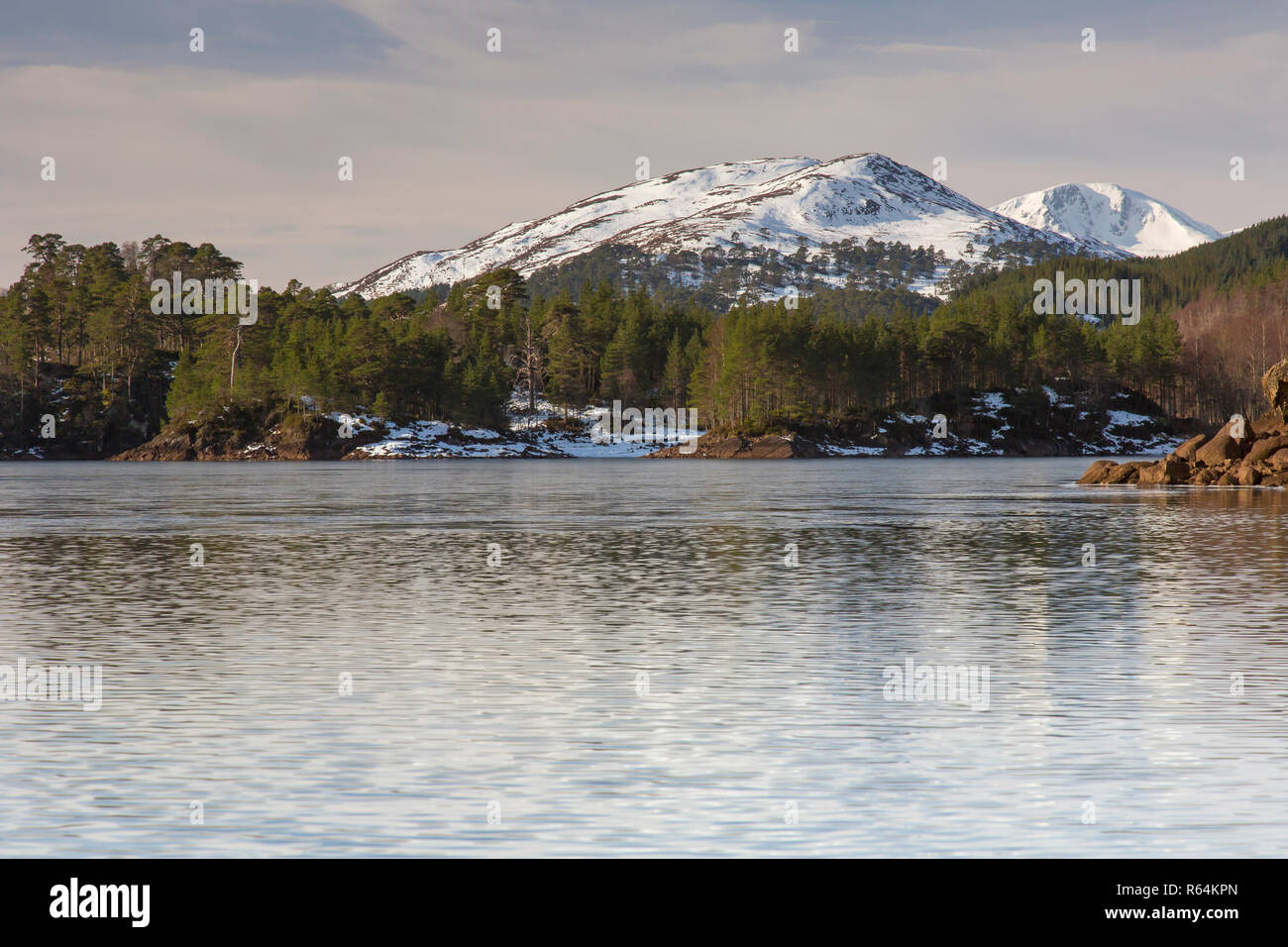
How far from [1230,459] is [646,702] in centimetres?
8106

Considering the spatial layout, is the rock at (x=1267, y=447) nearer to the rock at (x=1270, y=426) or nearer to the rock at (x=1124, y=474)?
the rock at (x=1270, y=426)

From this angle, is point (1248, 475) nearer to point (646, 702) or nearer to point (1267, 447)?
point (1267, 447)

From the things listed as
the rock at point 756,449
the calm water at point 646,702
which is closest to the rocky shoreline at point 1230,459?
the calm water at point 646,702

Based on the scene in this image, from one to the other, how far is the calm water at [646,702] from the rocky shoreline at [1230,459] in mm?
48782

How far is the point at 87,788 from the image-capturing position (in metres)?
12.5

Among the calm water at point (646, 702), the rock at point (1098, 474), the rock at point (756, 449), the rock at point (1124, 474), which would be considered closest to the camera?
the calm water at point (646, 702)

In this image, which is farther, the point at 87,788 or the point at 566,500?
the point at 566,500

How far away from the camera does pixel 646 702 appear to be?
54.6 feet

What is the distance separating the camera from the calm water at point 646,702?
1126 cm

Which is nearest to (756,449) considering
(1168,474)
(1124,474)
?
(1124,474)

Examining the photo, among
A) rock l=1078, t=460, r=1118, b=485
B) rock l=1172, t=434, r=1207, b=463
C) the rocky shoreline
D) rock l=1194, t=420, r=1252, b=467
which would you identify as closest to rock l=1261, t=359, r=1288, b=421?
the rocky shoreline
